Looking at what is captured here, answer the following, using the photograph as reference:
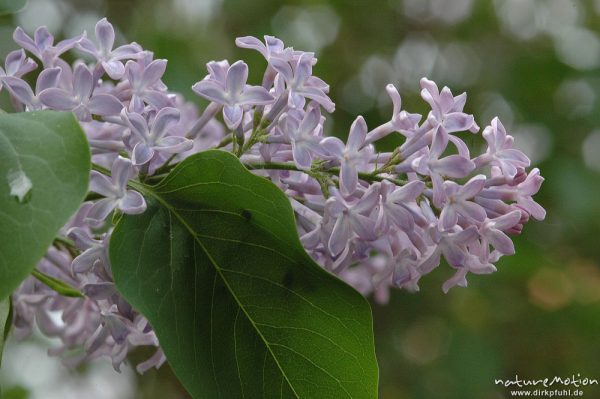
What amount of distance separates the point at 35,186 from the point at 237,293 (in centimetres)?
22

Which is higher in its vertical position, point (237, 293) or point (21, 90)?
point (21, 90)

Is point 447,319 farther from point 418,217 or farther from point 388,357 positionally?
point 418,217

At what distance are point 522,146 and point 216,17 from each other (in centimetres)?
101

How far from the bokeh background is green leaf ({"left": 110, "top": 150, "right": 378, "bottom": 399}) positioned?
1295 millimetres

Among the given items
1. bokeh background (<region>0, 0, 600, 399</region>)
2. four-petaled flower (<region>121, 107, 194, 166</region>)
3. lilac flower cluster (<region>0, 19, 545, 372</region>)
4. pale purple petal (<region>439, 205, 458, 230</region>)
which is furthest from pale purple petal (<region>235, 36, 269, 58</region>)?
bokeh background (<region>0, 0, 600, 399</region>)

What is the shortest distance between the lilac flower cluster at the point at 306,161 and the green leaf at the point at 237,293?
0.03 meters

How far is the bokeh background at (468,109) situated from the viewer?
7.25 feet

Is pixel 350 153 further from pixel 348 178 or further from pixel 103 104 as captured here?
pixel 103 104

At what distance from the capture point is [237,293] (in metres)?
0.76

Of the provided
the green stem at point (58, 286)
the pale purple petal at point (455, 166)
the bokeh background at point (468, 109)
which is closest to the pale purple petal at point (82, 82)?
the green stem at point (58, 286)

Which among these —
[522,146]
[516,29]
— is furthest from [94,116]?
[516,29]

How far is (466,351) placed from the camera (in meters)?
2.21

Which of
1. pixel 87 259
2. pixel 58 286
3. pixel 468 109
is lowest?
pixel 468 109

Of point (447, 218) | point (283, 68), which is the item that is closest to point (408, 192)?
point (447, 218)
